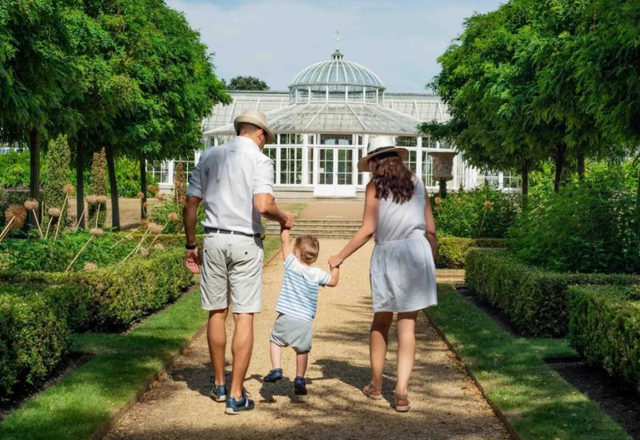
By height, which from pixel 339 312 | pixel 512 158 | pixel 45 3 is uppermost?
pixel 45 3

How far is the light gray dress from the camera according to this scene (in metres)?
5.64

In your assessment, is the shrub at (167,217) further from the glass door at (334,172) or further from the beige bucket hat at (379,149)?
the glass door at (334,172)

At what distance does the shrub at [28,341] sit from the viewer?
546 cm

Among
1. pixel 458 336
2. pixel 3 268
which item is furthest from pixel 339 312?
pixel 3 268

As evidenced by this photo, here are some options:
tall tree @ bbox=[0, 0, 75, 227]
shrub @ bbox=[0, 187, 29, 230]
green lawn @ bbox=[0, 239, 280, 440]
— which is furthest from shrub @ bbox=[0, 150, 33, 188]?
green lawn @ bbox=[0, 239, 280, 440]

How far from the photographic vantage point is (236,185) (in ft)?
18.4

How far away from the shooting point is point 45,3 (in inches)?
476

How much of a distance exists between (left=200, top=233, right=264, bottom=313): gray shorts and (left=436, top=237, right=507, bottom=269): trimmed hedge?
10.6m

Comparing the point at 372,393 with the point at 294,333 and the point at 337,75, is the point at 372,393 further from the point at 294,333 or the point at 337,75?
the point at 337,75

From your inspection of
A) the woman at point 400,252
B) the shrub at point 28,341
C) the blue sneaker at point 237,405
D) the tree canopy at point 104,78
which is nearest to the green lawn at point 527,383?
the woman at point 400,252

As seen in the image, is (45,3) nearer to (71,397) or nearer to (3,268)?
(3,268)

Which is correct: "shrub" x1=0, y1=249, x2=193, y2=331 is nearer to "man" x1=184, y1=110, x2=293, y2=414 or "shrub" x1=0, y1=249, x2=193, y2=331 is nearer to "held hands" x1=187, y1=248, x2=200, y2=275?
"held hands" x1=187, y1=248, x2=200, y2=275

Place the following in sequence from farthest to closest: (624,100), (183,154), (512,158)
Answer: (183,154), (512,158), (624,100)

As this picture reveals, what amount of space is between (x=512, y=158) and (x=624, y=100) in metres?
12.8
